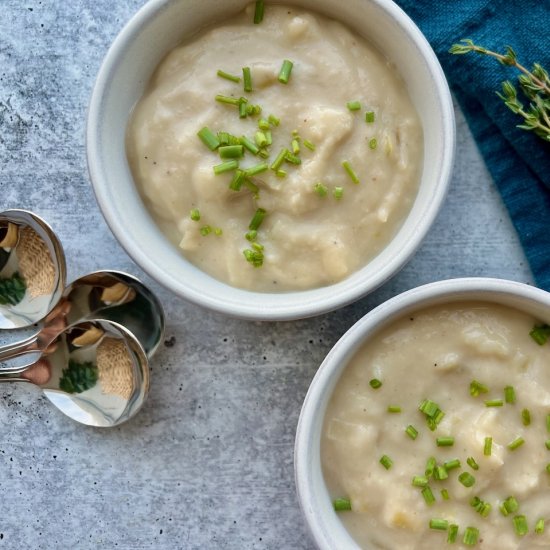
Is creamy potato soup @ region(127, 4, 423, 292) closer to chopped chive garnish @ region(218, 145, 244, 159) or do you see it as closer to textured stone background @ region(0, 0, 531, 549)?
chopped chive garnish @ region(218, 145, 244, 159)

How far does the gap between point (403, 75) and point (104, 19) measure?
836 millimetres

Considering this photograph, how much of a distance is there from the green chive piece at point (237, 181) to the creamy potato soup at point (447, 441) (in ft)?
1.63

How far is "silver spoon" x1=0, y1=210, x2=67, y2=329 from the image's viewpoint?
83.7 inches

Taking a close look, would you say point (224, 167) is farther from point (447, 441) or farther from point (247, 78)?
point (447, 441)

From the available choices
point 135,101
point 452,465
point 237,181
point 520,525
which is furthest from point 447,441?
point 135,101

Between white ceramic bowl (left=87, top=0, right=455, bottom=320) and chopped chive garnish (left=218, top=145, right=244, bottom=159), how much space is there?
26 centimetres

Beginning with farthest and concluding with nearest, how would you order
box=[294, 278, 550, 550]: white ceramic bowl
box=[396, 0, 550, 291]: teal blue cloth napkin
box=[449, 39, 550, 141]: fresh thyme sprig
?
box=[396, 0, 550, 291]: teal blue cloth napkin
box=[449, 39, 550, 141]: fresh thyme sprig
box=[294, 278, 550, 550]: white ceramic bowl

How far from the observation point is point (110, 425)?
2.15m

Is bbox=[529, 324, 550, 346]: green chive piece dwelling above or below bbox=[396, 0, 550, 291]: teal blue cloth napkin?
below

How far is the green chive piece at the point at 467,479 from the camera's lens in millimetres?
1834

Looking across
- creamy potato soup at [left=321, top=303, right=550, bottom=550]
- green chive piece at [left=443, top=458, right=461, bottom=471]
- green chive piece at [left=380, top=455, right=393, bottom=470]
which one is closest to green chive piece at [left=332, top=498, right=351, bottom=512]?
creamy potato soup at [left=321, top=303, right=550, bottom=550]

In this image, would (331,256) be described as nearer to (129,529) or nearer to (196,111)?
(196,111)

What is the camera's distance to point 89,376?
7.10 ft

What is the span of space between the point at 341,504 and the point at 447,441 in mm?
291
